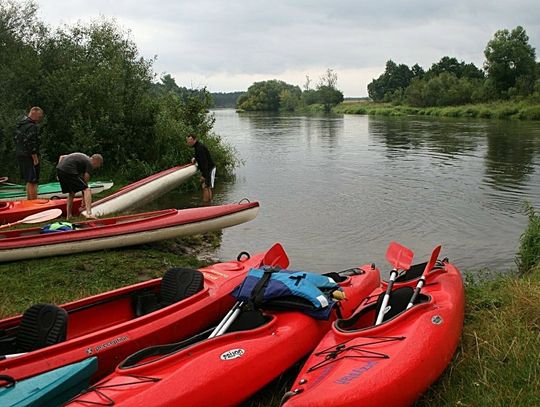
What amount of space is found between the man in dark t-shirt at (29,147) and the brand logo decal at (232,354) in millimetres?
7287

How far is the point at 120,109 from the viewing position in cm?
1450

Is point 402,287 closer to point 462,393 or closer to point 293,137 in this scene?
point 462,393

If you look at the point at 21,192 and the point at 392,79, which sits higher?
the point at 392,79

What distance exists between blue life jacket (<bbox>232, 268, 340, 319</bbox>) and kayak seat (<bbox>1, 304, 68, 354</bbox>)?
1.49 meters

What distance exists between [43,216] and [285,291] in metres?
→ 5.45

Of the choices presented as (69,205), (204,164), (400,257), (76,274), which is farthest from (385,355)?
(204,164)

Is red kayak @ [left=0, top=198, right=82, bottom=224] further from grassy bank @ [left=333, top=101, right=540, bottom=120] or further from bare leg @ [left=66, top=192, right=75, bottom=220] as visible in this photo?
grassy bank @ [left=333, top=101, right=540, bottom=120]

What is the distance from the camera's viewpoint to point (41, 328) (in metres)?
4.24

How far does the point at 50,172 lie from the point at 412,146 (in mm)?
16364

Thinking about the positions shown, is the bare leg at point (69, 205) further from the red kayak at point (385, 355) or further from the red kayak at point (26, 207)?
the red kayak at point (385, 355)

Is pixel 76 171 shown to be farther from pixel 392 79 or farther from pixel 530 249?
pixel 392 79

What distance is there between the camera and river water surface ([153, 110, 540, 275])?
30.9ft

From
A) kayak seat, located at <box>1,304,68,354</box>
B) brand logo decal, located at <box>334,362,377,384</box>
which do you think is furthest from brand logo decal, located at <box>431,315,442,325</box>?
kayak seat, located at <box>1,304,68,354</box>

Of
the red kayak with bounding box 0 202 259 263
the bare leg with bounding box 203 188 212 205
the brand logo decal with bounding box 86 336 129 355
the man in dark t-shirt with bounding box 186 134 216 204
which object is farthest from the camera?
the bare leg with bounding box 203 188 212 205
